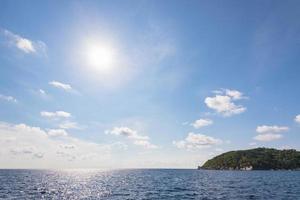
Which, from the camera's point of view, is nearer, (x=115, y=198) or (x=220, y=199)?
(x=220, y=199)

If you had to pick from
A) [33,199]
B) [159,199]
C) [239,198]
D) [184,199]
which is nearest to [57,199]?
[33,199]

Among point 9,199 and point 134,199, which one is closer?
point 9,199

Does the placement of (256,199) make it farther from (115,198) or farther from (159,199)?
(115,198)

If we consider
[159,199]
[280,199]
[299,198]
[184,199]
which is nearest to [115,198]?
[159,199]

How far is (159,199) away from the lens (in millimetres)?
61406

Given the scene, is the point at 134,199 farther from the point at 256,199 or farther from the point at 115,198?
the point at 256,199

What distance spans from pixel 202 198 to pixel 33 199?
3104 cm

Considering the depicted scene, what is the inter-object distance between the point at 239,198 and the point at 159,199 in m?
14.8

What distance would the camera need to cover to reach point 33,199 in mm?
58531

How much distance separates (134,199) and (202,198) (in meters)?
12.9

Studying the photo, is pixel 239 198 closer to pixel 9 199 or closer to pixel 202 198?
pixel 202 198

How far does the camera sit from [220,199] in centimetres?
5875

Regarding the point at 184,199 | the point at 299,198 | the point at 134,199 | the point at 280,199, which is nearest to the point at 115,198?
the point at 134,199

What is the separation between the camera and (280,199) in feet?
197
